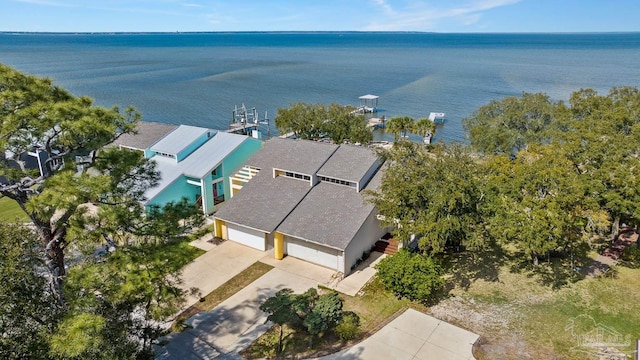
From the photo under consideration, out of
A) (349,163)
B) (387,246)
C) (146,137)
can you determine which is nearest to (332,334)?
(387,246)

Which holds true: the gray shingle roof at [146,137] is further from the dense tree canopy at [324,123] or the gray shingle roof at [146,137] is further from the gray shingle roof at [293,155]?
the dense tree canopy at [324,123]

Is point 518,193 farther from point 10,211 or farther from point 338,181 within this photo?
point 10,211

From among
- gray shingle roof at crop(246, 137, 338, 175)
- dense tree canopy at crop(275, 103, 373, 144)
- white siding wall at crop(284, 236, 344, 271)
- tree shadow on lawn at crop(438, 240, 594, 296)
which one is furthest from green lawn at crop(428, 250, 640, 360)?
dense tree canopy at crop(275, 103, 373, 144)

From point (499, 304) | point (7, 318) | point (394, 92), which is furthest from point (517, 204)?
point (394, 92)

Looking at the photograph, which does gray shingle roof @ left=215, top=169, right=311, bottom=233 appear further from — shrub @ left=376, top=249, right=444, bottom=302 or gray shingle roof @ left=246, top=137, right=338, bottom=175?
shrub @ left=376, top=249, right=444, bottom=302

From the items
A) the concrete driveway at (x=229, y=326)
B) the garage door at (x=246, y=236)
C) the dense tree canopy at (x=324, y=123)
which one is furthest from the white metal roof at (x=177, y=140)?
the concrete driveway at (x=229, y=326)
